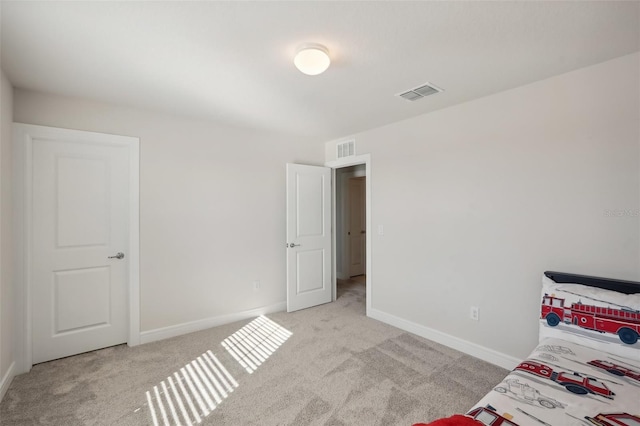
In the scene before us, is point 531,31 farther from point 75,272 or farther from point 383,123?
point 75,272

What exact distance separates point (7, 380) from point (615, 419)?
374 centimetres

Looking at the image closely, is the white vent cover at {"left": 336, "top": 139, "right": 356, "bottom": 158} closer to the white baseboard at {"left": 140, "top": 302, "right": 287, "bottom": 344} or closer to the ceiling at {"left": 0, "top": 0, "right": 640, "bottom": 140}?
the ceiling at {"left": 0, "top": 0, "right": 640, "bottom": 140}

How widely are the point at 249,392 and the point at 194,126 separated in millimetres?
2746

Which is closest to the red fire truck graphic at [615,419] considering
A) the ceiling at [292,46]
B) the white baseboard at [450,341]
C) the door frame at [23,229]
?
the white baseboard at [450,341]

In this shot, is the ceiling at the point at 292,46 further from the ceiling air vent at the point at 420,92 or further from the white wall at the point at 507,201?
the white wall at the point at 507,201

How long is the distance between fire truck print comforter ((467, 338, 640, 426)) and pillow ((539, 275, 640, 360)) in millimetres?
73

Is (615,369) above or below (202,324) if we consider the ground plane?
above

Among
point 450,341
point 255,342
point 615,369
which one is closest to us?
point 615,369

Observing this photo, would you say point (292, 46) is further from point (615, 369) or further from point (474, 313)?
point (474, 313)

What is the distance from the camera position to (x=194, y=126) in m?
3.26

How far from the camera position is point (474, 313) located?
8.87ft

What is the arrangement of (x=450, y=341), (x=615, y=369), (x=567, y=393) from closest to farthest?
(x=567, y=393)
(x=615, y=369)
(x=450, y=341)

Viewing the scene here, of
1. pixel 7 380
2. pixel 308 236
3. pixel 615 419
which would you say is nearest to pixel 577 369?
pixel 615 419

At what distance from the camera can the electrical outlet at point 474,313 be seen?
105 inches
